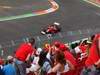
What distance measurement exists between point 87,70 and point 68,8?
24.2 metres

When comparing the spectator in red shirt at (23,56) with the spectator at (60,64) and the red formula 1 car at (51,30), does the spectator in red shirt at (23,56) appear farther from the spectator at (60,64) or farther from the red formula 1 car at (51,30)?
the red formula 1 car at (51,30)

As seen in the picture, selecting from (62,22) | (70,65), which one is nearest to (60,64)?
(70,65)

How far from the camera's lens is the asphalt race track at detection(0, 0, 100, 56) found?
2602 cm

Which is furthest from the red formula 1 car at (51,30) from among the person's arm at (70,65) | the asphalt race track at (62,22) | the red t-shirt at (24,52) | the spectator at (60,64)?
the spectator at (60,64)

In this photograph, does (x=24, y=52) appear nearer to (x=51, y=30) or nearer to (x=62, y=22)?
(x=51, y=30)

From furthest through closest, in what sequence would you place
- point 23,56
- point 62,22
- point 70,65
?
point 62,22 < point 23,56 < point 70,65

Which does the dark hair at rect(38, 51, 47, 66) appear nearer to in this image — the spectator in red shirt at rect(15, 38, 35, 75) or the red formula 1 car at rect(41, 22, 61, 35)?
the spectator in red shirt at rect(15, 38, 35, 75)

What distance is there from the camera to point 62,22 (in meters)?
29.6

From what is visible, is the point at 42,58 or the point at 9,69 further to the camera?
the point at 42,58

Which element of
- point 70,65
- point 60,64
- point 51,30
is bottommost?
point 51,30

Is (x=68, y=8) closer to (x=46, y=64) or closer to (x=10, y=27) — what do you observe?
(x=10, y=27)

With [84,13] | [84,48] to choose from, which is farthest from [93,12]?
[84,48]

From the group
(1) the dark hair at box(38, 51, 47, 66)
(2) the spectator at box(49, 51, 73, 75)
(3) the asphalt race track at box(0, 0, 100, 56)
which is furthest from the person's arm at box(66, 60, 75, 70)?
(3) the asphalt race track at box(0, 0, 100, 56)

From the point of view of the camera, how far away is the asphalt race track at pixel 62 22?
85.4 feet
